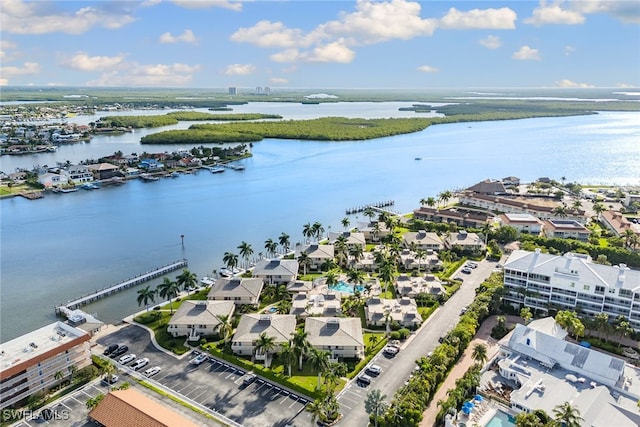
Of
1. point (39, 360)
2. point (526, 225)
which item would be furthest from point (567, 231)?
point (39, 360)

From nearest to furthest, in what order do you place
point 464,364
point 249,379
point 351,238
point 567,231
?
point 249,379 < point 464,364 < point 351,238 < point 567,231

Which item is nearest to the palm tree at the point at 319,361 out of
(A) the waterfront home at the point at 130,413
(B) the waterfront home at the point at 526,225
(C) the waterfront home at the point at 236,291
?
(A) the waterfront home at the point at 130,413

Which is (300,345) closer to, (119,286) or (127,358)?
(127,358)

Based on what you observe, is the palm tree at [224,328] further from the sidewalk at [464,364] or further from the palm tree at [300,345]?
the sidewalk at [464,364]

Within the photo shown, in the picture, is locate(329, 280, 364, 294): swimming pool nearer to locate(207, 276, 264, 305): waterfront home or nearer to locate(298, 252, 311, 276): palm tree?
locate(298, 252, 311, 276): palm tree

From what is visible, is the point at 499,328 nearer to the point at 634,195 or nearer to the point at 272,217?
the point at 272,217

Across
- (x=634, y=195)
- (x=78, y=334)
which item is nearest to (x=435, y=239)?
(x=78, y=334)
